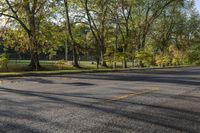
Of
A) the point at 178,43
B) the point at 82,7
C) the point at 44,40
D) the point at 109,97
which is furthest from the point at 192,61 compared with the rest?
the point at 109,97

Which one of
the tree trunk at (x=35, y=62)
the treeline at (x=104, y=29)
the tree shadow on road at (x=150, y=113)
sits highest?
the treeline at (x=104, y=29)

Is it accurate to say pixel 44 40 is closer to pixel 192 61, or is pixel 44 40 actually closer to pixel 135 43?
pixel 135 43

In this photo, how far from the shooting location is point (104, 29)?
178ft

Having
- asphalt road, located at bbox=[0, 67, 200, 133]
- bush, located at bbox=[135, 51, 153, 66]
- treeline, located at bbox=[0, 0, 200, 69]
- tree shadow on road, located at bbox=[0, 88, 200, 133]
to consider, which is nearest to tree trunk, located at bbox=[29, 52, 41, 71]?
treeline, located at bbox=[0, 0, 200, 69]

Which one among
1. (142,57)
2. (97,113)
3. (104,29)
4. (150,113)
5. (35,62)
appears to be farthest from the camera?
(104,29)

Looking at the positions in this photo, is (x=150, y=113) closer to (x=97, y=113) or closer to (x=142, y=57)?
(x=97, y=113)

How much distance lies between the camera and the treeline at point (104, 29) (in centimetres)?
3741

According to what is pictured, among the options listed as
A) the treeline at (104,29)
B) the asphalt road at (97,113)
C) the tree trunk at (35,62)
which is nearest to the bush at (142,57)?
the treeline at (104,29)

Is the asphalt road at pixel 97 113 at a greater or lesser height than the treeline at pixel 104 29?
lesser

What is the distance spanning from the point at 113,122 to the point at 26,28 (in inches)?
1134

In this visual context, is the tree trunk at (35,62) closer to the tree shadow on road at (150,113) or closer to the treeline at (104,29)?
the treeline at (104,29)

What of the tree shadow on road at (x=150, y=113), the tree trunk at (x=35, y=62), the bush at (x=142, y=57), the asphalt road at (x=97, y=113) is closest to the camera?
the asphalt road at (x=97, y=113)

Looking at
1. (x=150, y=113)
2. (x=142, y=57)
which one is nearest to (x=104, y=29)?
(x=142, y=57)

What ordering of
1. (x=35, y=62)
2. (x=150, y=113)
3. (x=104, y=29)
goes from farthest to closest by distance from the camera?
(x=104, y=29) → (x=35, y=62) → (x=150, y=113)
